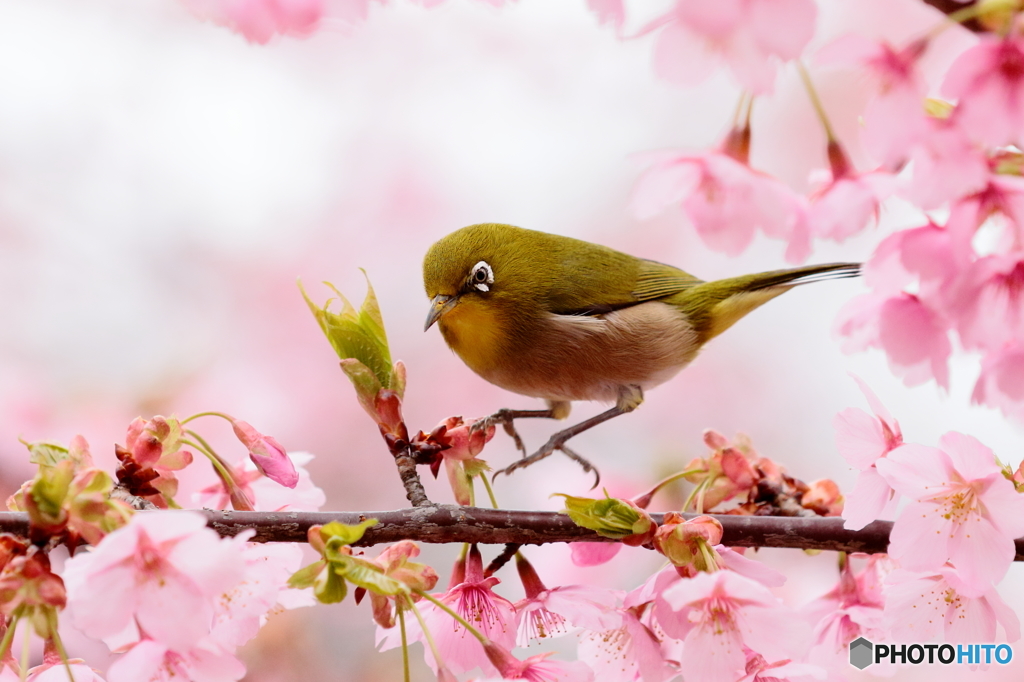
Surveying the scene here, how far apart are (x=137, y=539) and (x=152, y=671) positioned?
0.68 feet

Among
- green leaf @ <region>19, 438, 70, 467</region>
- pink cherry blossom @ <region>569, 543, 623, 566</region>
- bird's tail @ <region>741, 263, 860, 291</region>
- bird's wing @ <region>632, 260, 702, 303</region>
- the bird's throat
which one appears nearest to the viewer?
green leaf @ <region>19, 438, 70, 467</region>

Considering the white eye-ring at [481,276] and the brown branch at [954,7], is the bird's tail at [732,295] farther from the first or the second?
the brown branch at [954,7]

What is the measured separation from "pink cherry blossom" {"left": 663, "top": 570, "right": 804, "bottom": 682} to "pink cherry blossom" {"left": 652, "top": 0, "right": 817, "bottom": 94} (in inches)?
15.0

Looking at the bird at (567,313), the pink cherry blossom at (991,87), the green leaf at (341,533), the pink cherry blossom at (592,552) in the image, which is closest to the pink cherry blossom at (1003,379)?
the pink cherry blossom at (991,87)

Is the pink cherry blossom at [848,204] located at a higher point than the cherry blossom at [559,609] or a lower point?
higher

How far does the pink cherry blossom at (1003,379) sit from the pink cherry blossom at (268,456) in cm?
66

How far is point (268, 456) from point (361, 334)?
0.15 m

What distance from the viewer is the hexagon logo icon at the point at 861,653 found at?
95 centimetres

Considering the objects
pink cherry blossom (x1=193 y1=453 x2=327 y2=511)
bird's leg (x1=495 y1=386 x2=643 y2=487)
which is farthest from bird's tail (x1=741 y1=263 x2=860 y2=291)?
pink cherry blossom (x1=193 y1=453 x2=327 y2=511)

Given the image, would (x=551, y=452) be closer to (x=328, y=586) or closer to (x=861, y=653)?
(x=861, y=653)

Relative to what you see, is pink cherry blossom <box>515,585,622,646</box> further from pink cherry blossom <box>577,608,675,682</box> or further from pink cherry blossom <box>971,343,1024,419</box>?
pink cherry blossom <box>971,343,1024,419</box>

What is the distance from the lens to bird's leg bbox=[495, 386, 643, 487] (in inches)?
45.9

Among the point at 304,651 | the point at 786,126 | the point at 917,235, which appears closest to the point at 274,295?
the point at 304,651

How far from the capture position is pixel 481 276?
53.1 inches
